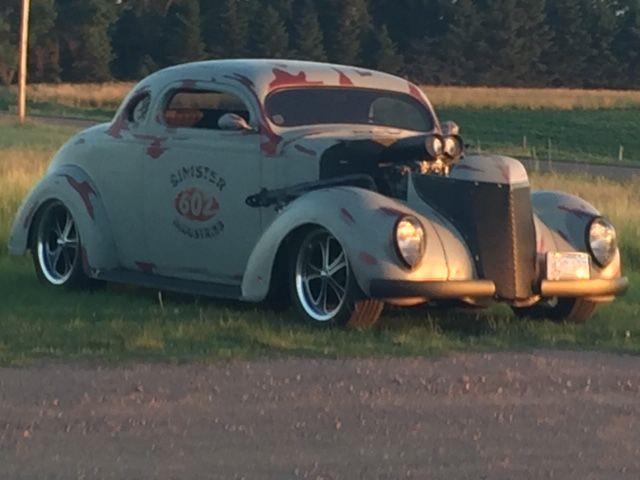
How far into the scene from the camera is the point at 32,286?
11.6m

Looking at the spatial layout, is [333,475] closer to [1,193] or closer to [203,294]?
[203,294]

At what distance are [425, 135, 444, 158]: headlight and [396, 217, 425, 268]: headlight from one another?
2.07ft

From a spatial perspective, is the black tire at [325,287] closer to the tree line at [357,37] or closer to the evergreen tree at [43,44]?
the evergreen tree at [43,44]

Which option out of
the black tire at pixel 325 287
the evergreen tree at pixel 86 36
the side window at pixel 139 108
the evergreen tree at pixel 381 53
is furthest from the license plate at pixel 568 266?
the evergreen tree at pixel 381 53

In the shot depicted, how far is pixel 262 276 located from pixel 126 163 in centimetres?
176

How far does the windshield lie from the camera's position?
10.7 metres

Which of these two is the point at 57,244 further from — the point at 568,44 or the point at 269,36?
the point at 568,44

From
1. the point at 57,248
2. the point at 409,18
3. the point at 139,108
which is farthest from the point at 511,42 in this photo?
the point at 139,108

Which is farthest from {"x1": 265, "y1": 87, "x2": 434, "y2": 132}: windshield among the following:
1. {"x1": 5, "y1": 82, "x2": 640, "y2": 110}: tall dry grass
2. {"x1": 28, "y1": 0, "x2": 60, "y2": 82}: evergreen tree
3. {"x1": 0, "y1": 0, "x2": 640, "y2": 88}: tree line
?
{"x1": 0, "y1": 0, "x2": 640, "y2": 88}: tree line

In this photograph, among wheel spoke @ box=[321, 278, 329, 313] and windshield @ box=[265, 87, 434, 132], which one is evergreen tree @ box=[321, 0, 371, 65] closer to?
windshield @ box=[265, 87, 434, 132]

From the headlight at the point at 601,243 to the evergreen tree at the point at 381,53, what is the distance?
279 ft

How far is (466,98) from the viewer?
244ft

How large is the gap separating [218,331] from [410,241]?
4.01ft

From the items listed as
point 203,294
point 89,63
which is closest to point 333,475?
Result: point 203,294
